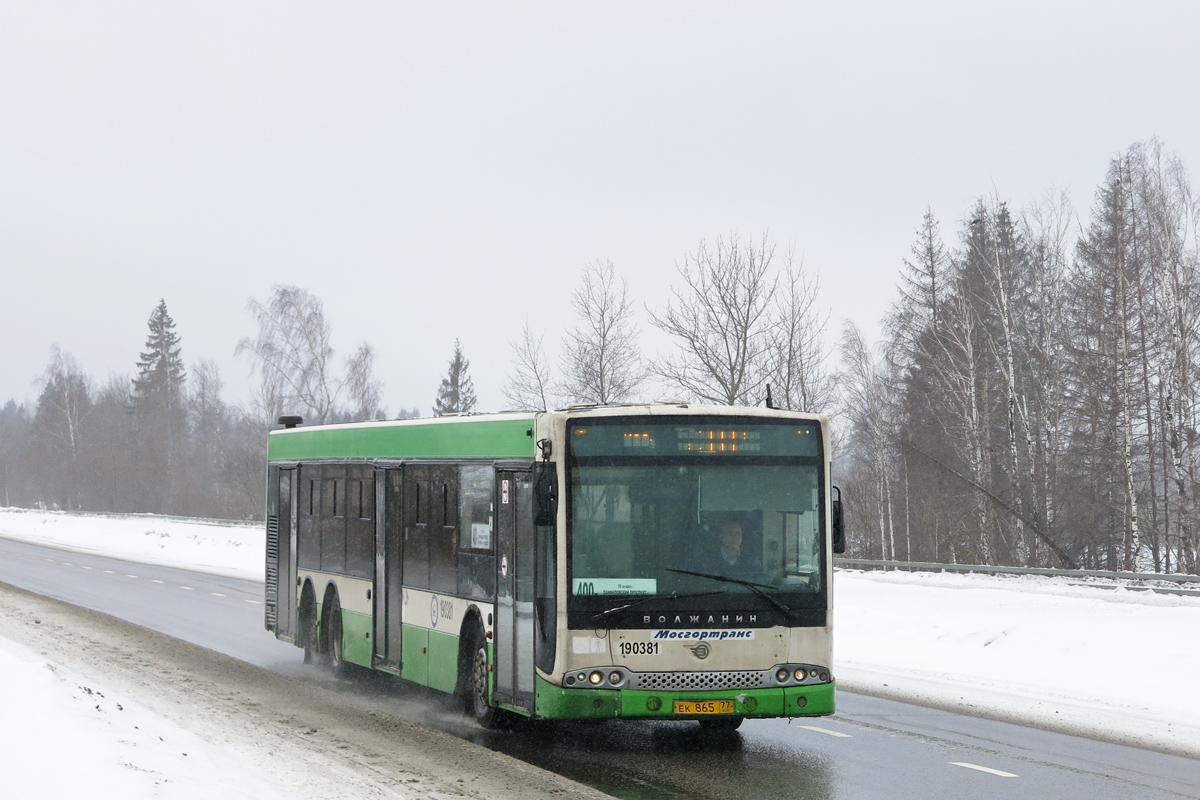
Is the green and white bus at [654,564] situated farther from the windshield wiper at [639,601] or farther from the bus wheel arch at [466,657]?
the bus wheel arch at [466,657]

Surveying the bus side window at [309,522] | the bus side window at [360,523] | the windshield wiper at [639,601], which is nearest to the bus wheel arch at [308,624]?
the bus side window at [309,522]

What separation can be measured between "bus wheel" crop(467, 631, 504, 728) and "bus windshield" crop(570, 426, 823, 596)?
1647mm

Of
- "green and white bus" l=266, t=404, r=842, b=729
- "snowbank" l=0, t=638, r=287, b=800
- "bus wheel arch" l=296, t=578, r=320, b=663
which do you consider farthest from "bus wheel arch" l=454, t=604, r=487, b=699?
"bus wheel arch" l=296, t=578, r=320, b=663

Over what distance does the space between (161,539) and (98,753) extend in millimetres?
50513

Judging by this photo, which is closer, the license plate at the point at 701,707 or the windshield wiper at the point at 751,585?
the license plate at the point at 701,707

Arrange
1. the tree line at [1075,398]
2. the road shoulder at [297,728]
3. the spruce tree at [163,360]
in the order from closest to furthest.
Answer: the road shoulder at [297,728] → the tree line at [1075,398] → the spruce tree at [163,360]

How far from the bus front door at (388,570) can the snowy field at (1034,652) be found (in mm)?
5268

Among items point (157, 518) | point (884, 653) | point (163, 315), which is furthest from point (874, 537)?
point (163, 315)

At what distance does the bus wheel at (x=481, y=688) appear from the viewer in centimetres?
1166

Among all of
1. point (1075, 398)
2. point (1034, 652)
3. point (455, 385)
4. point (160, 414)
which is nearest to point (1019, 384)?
point (1075, 398)

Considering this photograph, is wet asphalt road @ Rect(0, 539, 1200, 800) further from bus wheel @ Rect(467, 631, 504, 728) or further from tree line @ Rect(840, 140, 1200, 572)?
tree line @ Rect(840, 140, 1200, 572)

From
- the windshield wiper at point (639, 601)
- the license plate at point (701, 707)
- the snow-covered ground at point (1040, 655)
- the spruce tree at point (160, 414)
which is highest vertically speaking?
the spruce tree at point (160, 414)

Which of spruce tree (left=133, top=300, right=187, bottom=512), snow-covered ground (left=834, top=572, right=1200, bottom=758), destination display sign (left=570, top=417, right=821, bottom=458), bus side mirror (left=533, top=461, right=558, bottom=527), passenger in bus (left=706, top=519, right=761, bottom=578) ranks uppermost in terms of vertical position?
spruce tree (left=133, top=300, right=187, bottom=512)

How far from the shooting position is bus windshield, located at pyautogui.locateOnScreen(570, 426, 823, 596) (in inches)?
414
